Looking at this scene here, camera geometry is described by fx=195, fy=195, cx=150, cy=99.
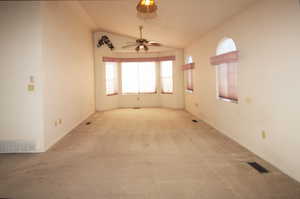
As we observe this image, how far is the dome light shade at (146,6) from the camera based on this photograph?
2.21m

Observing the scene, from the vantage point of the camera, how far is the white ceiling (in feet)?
11.2

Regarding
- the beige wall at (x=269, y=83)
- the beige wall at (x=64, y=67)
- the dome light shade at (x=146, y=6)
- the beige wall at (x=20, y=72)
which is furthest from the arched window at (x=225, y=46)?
the beige wall at (x=20, y=72)

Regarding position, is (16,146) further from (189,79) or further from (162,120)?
(189,79)

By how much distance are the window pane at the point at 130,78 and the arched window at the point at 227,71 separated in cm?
492

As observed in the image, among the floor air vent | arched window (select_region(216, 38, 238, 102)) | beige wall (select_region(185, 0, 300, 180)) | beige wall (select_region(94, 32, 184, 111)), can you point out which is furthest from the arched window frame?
beige wall (select_region(94, 32, 184, 111))

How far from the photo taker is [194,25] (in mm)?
4660

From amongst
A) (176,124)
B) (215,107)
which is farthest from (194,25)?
(176,124)

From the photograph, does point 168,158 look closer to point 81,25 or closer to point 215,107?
point 215,107

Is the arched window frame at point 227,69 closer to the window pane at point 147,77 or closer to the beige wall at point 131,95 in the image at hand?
the beige wall at point 131,95

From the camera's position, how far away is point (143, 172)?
2646mm

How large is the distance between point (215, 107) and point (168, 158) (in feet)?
7.40

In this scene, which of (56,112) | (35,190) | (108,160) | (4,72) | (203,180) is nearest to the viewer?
(35,190)

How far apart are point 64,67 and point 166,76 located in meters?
4.96

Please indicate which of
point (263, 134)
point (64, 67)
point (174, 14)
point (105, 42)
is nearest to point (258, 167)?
point (263, 134)
